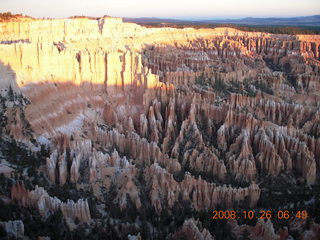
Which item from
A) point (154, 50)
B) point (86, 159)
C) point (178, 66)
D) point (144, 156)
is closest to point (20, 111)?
point (86, 159)

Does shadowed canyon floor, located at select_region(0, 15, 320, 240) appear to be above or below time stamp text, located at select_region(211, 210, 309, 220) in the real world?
above

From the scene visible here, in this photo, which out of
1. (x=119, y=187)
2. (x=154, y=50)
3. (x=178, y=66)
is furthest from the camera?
(x=154, y=50)

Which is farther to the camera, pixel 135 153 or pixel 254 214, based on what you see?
pixel 135 153

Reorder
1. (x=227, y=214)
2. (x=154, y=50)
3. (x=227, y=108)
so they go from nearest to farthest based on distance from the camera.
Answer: (x=227, y=214), (x=227, y=108), (x=154, y=50)

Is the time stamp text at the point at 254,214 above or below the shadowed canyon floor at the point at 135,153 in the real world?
below

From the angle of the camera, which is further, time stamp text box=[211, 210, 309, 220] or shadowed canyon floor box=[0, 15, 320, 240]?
time stamp text box=[211, 210, 309, 220]

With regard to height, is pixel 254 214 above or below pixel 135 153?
below

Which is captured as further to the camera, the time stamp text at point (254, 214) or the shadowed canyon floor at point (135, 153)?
the time stamp text at point (254, 214)

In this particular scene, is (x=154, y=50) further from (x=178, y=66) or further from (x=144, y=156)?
(x=144, y=156)
